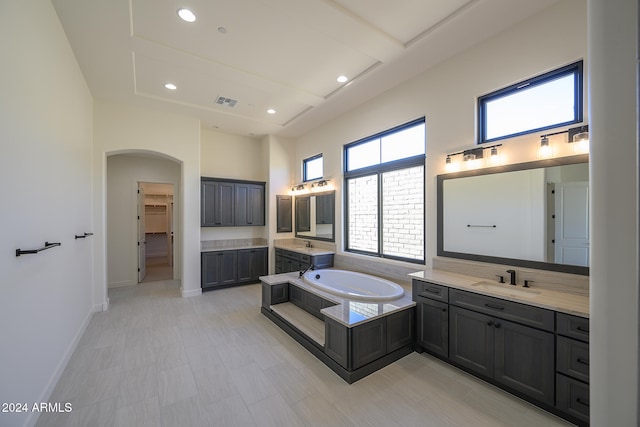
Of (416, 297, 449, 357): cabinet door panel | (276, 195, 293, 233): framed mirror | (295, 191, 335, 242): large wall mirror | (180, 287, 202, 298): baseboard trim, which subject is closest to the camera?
(416, 297, 449, 357): cabinet door panel

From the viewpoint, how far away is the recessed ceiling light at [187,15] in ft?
8.13

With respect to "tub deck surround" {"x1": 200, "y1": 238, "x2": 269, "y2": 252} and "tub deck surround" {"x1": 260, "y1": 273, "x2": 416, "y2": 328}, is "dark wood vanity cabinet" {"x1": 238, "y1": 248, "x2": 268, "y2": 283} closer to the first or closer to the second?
"tub deck surround" {"x1": 200, "y1": 238, "x2": 269, "y2": 252}

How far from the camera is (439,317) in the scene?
2691 millimetres

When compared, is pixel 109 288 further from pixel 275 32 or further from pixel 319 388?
pixel 275 32

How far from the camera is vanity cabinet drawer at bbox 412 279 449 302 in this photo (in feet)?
8.71

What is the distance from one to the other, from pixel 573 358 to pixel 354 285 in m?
2.65

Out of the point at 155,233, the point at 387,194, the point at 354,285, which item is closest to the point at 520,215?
the point at 387,194

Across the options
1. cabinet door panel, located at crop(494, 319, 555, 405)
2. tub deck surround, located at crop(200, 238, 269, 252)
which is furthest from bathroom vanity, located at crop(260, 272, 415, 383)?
tub deck surround, located at crop(200, 238, 269, 252)

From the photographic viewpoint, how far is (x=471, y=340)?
8.01 ft

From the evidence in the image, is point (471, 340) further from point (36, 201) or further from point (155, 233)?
point (155, 233)

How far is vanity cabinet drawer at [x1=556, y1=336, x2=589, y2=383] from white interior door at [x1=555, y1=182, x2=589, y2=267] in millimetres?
746

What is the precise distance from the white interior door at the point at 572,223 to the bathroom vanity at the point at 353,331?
4.81 feet

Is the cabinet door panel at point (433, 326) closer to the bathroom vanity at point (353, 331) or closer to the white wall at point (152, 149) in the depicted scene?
the bathroom vanity at point (353, 331)

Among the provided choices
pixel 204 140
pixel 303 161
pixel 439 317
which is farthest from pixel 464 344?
pixel 204 140
